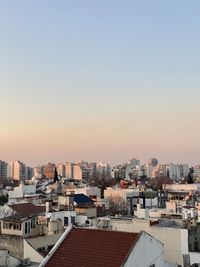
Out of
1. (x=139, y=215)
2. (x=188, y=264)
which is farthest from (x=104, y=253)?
(x=139, y=215)

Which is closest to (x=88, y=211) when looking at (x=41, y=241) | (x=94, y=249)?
(x=41, y=241)

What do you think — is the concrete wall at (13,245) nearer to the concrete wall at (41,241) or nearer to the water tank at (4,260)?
the concrete wall at (41,241)

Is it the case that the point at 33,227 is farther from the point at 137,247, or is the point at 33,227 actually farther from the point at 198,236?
the point at 137,247

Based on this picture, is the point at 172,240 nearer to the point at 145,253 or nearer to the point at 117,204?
the point at 145,253

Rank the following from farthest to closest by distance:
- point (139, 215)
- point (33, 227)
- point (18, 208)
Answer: point (18, 208), point (139, 215), point (33, 227)

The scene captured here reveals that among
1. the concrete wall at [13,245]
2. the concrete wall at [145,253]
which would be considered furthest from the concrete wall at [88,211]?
the concrete wall at [145,253]

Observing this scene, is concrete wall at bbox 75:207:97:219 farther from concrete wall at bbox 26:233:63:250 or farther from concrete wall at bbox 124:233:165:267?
concrete wall at bbox 124:233:165:267

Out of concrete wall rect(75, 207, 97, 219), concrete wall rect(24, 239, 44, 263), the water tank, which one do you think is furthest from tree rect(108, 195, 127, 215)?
the water tank
